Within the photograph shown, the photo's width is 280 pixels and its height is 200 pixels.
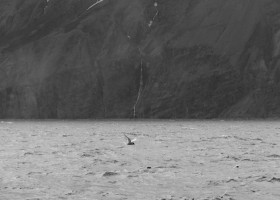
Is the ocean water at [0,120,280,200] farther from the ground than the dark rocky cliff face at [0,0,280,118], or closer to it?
closer to it

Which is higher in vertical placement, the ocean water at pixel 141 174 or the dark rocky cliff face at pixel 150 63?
the dark rocky cliff face at pixel 150 63

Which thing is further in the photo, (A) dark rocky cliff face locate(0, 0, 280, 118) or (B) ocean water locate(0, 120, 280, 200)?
(A) dark rocky cliff face locate(0, 0, 280, 118)

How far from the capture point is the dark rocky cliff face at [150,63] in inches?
4656

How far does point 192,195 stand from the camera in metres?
21.8

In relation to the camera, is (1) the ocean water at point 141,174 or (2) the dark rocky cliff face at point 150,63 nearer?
(1) the ocean water at point 141,174

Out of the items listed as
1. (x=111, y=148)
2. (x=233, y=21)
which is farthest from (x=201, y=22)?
(x=111, y=148)

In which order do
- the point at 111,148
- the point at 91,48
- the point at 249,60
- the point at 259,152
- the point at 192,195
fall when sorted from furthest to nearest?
the point at 91,48, the point at 249,60, the point at 111,148, the point at 259,152, the point at 192,195

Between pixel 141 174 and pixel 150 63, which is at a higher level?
pixel 150 63

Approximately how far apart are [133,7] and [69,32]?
16.1m

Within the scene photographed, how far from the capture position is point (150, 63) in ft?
411

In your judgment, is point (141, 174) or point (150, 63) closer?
point (141, 174)

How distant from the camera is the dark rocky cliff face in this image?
118250mm

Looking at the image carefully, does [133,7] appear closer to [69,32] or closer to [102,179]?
[69,32]

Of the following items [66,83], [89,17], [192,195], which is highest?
[89,17]
